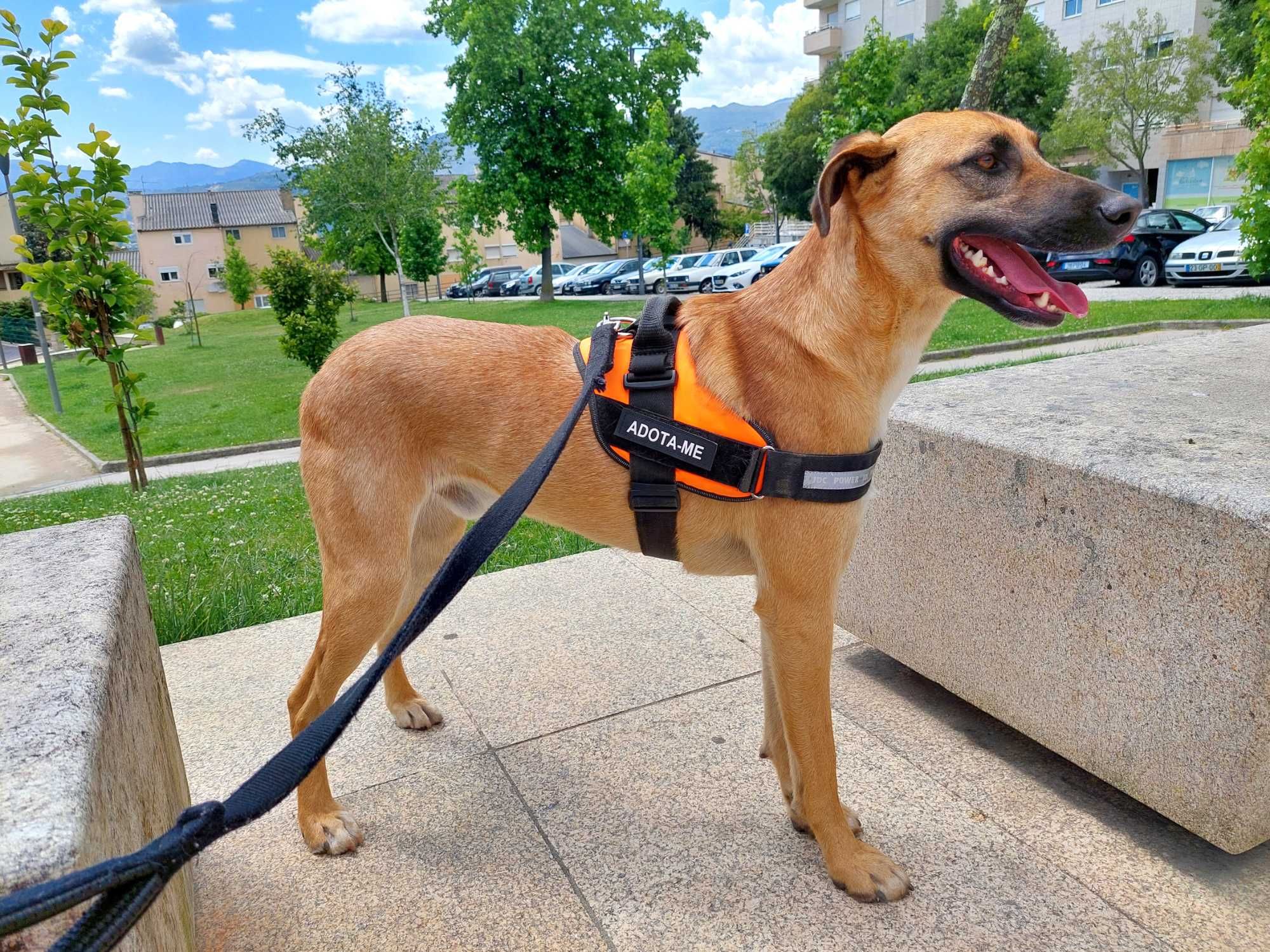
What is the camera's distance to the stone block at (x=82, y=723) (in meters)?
1.19

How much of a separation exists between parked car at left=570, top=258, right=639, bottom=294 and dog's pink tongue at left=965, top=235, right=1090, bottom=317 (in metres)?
40.6

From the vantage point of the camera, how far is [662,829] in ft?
8.82

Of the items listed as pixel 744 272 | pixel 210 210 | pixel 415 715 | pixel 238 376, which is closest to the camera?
pixel 415 715

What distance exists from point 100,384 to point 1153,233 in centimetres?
2793

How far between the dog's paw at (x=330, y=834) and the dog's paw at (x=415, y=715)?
2.12 ft

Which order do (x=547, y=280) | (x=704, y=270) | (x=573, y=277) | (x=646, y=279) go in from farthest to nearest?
(x=573, y=277) → (x=646, y=279) → (x=547, y=280) → (x=704, y=270)

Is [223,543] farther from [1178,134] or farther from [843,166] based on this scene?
[1178,134]

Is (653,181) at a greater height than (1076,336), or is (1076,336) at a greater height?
(653,181)

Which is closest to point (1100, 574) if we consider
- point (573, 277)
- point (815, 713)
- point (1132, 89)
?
point (815, 713)

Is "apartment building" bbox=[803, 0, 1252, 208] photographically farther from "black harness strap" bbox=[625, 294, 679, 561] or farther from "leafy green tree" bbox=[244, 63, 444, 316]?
"black harness strap" bbox=[625, 294, 679, 561]

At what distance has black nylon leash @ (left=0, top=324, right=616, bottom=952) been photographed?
105 cm

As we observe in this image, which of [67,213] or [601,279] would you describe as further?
[601,279]

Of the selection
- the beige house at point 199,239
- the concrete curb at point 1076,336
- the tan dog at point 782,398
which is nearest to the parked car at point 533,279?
the concrete curb at point 1076,336

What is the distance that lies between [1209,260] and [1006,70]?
25.0 meters
